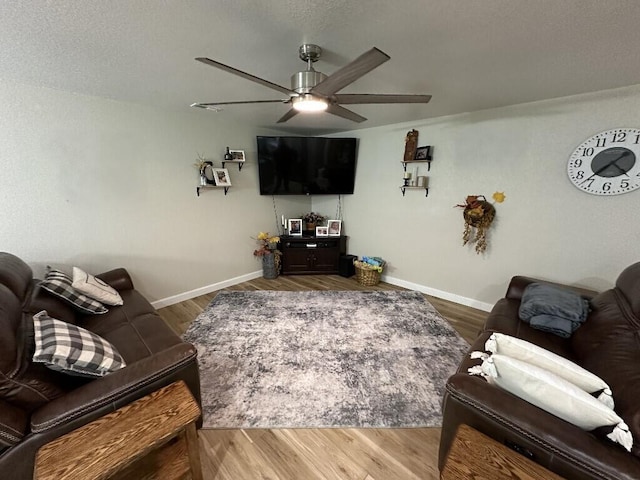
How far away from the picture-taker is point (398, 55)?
1.62 meters

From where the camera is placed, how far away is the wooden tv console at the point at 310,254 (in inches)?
164

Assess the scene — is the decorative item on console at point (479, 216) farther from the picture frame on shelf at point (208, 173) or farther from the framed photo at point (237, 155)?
the picture frame on shelf at point (208, 173)

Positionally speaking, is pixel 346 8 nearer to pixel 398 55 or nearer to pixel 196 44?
pixel 398 55

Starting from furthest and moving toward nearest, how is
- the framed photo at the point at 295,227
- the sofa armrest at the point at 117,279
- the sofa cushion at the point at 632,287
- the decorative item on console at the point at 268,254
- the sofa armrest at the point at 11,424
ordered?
the framed photo at the point at 295,227, the decorative item on console at the point at 268,254, the sofa armrest at the point at 117,279, the sofa cushion at the point at 632,287, the sofa armrest at the point at 11,424

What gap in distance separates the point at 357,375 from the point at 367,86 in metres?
2.43

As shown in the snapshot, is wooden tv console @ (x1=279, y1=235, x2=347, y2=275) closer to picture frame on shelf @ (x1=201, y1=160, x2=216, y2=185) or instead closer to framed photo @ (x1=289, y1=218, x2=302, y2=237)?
framed photo @ (x1=289, y1=218, x2=302, y2=237)

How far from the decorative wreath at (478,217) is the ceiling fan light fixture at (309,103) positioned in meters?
2.17

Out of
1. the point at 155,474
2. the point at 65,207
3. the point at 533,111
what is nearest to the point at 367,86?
the point at 533,111

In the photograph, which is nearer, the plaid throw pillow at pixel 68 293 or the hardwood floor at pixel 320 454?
the hardwood floor at pixel 320 454

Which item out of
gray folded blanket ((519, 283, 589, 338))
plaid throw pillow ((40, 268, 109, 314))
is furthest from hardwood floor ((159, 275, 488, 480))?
plaid throw pillow ((40, 268, 109, 314))

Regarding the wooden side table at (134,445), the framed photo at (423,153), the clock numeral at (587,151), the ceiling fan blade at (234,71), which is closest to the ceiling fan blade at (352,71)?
the ceiling fan blade at (234,71)

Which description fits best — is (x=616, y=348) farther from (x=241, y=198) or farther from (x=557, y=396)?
(x=241, y=198)

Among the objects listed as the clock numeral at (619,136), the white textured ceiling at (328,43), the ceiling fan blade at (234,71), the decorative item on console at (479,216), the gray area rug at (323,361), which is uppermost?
the white textured ceiling at (328,43)

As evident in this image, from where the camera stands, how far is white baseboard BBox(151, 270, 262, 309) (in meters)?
3.12
